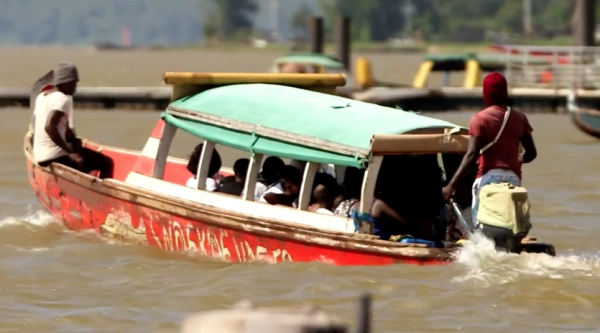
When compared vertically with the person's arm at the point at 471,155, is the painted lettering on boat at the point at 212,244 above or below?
below

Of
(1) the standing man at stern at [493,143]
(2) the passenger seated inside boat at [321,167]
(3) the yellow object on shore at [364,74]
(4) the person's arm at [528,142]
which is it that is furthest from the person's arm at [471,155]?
(3) the yellow object on shore at [364,74]

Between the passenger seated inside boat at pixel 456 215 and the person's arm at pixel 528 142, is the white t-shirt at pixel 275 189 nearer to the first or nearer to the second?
the passenger seated inside boat at pixel 456 215

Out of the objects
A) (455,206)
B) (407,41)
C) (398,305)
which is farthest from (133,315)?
(407,41)

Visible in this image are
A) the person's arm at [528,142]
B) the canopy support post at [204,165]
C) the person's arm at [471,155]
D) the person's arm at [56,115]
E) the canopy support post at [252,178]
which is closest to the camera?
the person's arm at [471,155]

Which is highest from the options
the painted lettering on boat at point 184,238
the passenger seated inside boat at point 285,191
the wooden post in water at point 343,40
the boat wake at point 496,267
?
the passenger seated inside boat at point 285,191

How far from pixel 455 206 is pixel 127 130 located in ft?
48.0

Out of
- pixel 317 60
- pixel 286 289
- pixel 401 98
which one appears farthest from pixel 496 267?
pixel 317 60

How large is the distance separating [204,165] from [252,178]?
0.67m

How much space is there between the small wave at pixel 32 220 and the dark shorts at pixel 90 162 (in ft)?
2.00

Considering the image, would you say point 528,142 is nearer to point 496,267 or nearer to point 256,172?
point 496,267

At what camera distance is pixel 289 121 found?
11148 millimetres

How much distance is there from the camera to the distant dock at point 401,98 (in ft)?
86.8

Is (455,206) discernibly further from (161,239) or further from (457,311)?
(161,239)

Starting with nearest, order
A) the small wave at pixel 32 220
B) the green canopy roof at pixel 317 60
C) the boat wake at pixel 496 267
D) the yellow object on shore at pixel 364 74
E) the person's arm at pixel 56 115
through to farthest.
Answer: the boat wake at pixel 496 267 < the person's arm at pixel 56 115 < the small wave at pixel 32 220 < the green canopy roof at pixel 317 60 < the yellow object on shore at pixel 364 74
